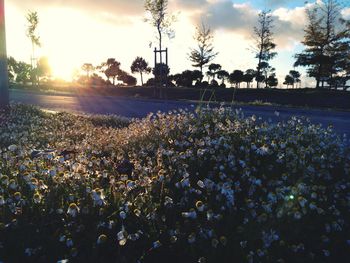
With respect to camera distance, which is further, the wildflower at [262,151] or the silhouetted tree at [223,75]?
the silhouetted tree at [223,75]

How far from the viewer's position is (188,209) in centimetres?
430

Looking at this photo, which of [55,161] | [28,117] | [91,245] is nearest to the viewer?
[91,245]

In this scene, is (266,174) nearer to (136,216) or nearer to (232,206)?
(232,206)

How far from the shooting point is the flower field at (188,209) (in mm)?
3670

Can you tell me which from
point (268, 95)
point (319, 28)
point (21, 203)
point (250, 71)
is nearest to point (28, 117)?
point (21, 203)

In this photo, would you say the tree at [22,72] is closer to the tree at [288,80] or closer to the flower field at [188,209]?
the tree at [288,80]

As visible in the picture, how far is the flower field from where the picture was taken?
3.67 m

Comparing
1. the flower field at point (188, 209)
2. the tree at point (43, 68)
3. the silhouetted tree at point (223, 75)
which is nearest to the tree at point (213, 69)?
the silhouetted tree at point (223, 75)

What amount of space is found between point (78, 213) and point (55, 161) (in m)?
1.52

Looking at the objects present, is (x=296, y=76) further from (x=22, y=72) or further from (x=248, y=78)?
(x=22, y=72)

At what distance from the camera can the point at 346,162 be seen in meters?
6.13

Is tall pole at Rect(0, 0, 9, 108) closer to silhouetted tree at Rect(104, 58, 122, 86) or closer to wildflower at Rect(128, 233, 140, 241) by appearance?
wildflower at Rect(128, 233, 140, 241)

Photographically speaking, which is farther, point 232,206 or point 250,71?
point 250,71

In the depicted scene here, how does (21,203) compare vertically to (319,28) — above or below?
below
